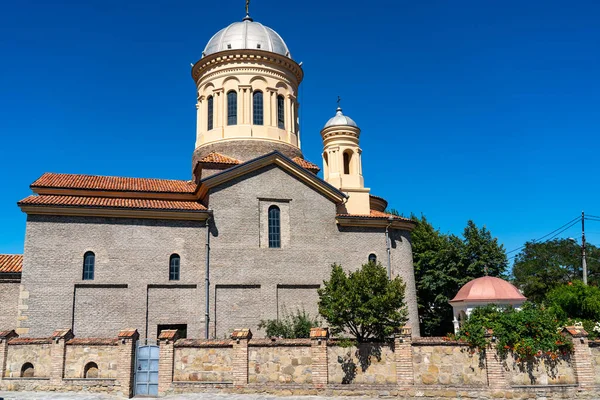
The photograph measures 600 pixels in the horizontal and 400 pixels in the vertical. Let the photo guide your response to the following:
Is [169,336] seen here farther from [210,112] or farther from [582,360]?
[210,112]

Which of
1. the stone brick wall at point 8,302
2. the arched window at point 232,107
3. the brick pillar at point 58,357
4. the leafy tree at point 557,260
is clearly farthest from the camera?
the leafy tree at point 557,260

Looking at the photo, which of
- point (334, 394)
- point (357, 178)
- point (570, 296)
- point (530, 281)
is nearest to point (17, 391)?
point (334, 394)

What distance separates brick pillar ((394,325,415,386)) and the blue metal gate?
651cm

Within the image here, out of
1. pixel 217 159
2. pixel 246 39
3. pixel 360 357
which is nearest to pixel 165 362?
pixel 360 357

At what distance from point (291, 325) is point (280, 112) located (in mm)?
11868

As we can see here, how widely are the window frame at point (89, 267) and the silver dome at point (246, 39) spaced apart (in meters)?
12.8

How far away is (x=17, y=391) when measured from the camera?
1448cm

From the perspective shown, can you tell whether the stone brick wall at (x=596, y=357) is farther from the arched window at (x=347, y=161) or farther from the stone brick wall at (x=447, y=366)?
the arched window at (x=347, y=161)

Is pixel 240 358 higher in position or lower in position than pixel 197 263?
lower

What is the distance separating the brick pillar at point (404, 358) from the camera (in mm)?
13945

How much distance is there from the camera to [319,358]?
14.1m

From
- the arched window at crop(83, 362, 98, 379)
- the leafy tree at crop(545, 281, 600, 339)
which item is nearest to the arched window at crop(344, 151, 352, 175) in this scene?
the leafy tree at crop(545, 281, 600, 339)

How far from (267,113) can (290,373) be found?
50.1 ft

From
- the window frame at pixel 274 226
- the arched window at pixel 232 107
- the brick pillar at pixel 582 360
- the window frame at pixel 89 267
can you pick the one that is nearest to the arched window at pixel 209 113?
the arched window at pixel 232 107
